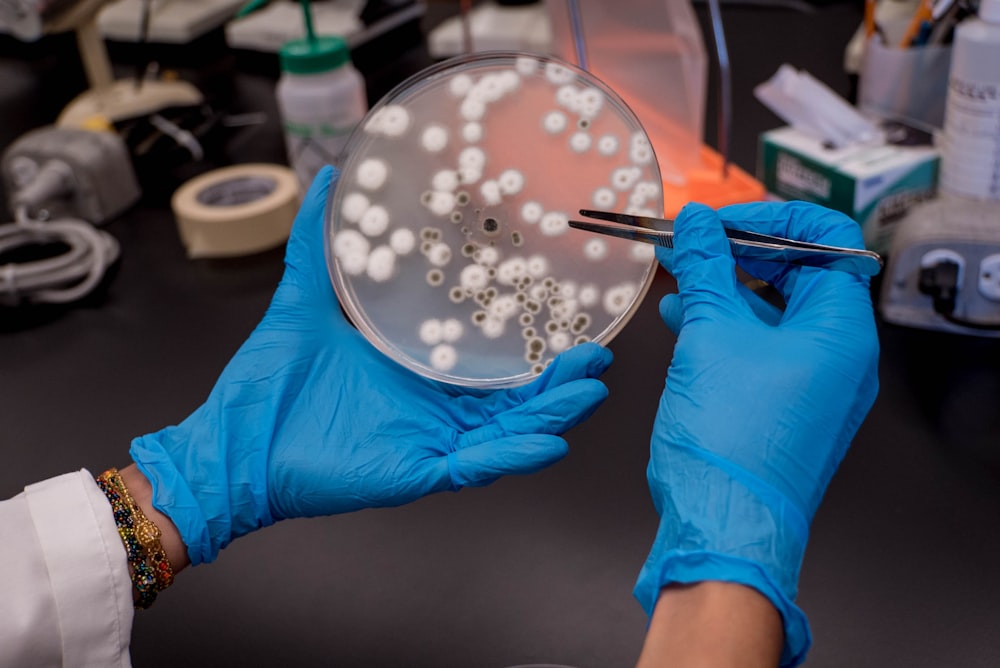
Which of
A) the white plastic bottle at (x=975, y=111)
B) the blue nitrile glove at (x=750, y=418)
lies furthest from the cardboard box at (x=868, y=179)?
the blue nitrile glove at (x=750, y=418)

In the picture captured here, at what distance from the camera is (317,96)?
4.87ft

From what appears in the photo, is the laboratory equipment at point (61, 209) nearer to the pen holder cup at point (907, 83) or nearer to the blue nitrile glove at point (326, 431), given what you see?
the blue nitrile glove at point (326, 431)

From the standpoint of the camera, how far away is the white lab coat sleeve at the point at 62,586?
2.76 ft

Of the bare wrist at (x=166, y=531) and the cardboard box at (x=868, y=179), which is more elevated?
the cardboard box at (x=868, y=179)

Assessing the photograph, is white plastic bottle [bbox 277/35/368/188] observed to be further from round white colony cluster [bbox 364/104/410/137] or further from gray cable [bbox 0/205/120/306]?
round white colony cluster [bbox 364/104/410/137]

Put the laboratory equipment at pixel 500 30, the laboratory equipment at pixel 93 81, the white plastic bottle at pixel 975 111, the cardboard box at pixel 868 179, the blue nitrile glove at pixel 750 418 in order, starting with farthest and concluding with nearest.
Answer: the laboratory equipment at pixel 500 30
the laboratory equipment at pixel 93 81
the cardboard box at pixel 868 179
the white plastic bottle at pixel 975 111
the blue nitrile glove at pixel 750 418

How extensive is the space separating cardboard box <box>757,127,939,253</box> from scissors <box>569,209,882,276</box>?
46cm

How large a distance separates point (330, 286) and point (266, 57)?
1.43 meters

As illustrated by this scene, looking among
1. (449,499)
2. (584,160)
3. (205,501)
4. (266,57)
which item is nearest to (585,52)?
(584,160)

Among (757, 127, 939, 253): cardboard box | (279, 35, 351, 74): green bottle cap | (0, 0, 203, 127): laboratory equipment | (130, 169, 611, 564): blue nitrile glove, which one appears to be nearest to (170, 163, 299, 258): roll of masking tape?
(279, 35, 351, 74): green bottle cap

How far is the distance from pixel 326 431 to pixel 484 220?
0.29 m

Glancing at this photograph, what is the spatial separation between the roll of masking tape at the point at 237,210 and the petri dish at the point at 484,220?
601 millimetres

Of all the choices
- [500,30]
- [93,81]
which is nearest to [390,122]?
[500,30]

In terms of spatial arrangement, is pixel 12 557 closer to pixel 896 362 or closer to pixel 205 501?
pixel 205 501
